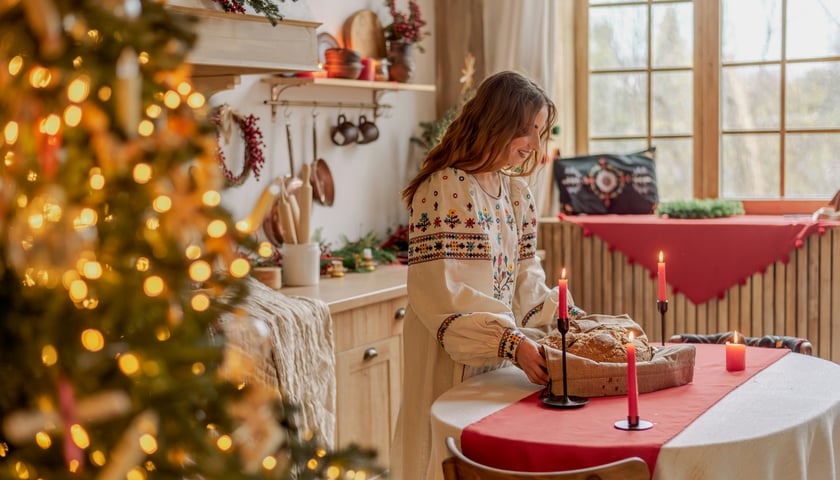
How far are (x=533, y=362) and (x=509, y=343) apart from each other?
0.08 metres

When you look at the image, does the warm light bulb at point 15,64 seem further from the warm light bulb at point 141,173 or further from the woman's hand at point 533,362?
the woman's hand at point 533,362

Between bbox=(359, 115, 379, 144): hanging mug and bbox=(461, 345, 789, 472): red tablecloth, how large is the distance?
2.35m

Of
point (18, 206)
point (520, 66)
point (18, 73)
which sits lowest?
point (18, 206)

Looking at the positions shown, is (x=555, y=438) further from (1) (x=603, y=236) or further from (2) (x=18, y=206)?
(1) (x=603, y=236)

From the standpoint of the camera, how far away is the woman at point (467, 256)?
230 cm

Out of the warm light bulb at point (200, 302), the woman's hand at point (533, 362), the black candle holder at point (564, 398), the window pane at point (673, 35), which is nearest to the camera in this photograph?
the warm light bulb at point (200, 302)

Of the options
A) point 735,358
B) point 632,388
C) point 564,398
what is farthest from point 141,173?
point 735,358

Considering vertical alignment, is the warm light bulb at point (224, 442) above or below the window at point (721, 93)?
below

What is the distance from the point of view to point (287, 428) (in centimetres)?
109

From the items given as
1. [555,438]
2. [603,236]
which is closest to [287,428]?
[555,438]

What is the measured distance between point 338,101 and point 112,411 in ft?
11.5

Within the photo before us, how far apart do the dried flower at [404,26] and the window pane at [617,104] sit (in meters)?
1.04

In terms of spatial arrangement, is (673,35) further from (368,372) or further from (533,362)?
(533,362)

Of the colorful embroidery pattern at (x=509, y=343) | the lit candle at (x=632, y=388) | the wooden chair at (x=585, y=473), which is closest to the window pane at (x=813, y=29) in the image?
the colorful embroidery pattern at (x=509, y=343)
